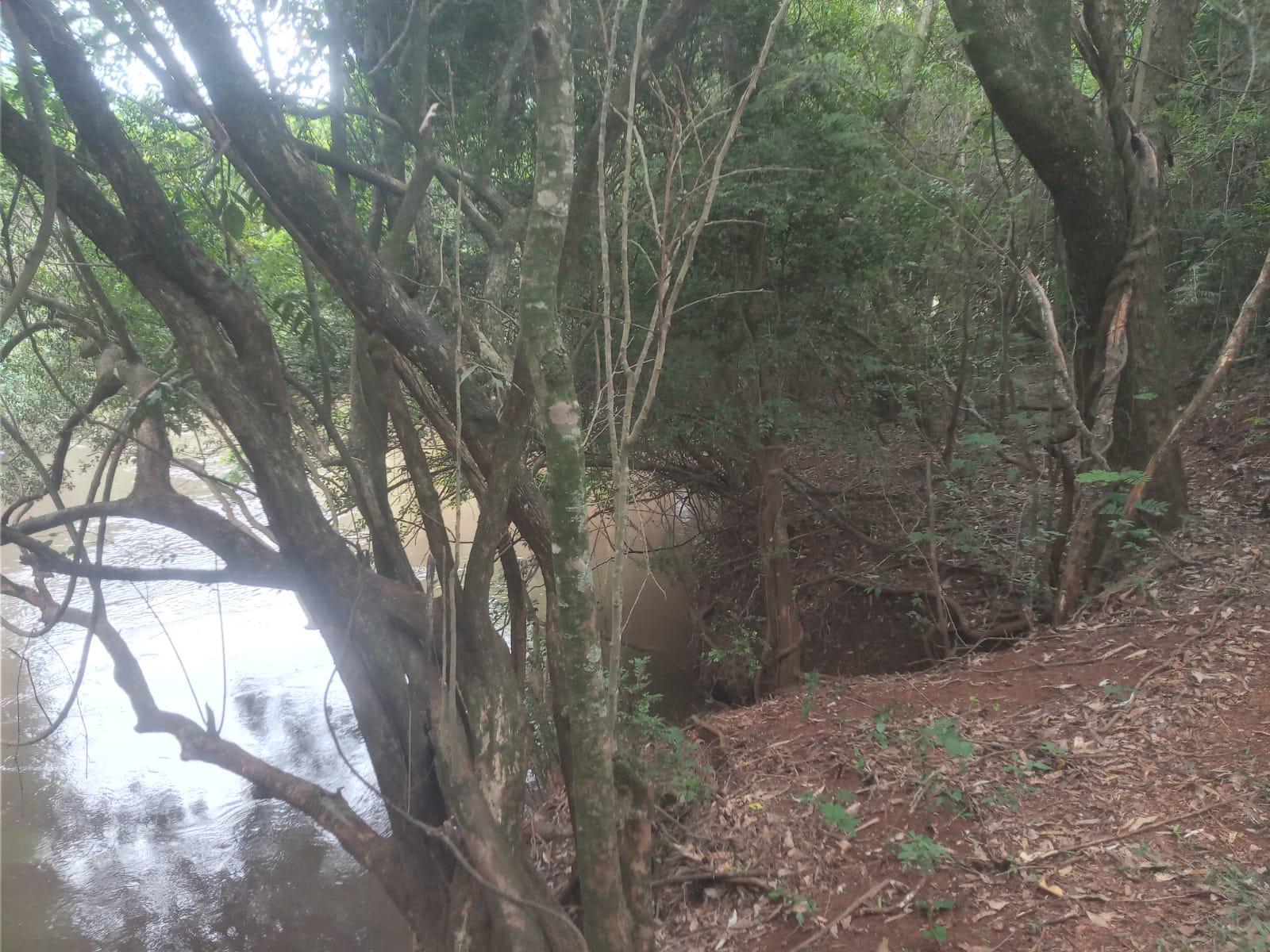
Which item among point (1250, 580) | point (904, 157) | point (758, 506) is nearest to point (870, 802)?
point (1250, 580)

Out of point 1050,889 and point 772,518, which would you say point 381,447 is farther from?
point 772,518

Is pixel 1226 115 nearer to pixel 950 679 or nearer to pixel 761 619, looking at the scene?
pixel 950 679

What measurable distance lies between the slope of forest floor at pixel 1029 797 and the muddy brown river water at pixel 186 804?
1.42 m

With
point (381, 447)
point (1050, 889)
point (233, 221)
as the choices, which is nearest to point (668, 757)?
point (1050, 889)

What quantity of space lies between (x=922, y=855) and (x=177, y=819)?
242 inches

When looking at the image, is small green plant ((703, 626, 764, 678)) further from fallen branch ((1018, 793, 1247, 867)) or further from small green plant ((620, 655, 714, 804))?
fallen branch ((1018, 793, 1247, 867))

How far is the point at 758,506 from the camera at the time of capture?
6348 mm

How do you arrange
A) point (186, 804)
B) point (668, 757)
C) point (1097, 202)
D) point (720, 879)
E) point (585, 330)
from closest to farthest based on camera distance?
point (720, 879) → point (668, 757) → point (585, 330) → point (1097, 202) → point (186, 804)

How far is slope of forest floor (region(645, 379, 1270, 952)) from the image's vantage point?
2.78m

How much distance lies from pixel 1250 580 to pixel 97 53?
6.54 m

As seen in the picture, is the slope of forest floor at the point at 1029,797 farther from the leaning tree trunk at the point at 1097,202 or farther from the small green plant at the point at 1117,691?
the leaning tree trunk at the point at 1097,202

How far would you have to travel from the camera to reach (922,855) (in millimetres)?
3160

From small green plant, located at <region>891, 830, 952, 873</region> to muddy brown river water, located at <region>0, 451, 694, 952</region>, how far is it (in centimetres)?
181

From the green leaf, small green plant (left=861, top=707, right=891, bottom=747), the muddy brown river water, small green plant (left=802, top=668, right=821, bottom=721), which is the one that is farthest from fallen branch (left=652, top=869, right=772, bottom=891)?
the green leaf
